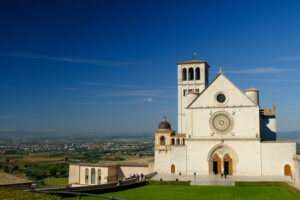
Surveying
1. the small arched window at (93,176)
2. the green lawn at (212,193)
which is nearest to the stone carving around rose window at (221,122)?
the green lawn at (212,193)

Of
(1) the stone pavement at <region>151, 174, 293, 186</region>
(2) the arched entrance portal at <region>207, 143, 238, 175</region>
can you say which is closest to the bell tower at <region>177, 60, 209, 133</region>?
(2) the arched entrance portal at <region>207, 143, 238, 175</region>

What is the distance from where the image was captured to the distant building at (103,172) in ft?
152

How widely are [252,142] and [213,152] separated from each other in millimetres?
5387

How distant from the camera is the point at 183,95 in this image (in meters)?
53.7

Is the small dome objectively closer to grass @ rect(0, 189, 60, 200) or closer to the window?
the window

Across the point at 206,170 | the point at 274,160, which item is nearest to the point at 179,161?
the point at 206,170

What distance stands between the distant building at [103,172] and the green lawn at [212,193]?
13.4 m

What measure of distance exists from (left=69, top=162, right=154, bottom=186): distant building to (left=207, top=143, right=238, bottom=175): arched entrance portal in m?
9.06

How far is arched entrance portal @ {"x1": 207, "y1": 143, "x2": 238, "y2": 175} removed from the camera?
41.4 m

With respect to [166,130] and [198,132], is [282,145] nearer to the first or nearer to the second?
[198,132]

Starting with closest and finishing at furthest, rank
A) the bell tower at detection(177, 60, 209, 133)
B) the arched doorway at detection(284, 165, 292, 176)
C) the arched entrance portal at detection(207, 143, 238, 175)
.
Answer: the arched doorway at detection(284, 165, 292, 176), the arched entrance portal at detection(207, 143, 238, 175), the bell tower at detection(177, 60, 209, 133)

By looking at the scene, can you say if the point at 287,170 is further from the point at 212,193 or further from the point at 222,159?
the point at 212,193

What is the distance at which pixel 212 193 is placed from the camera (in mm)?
29156

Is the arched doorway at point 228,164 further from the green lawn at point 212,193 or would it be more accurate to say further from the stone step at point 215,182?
the green lawn at point 212,193
